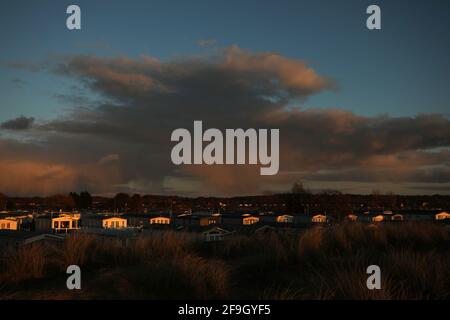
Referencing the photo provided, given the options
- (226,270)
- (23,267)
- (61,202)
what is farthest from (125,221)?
(61,202)

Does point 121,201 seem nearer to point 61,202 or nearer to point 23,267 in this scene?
point 61,202

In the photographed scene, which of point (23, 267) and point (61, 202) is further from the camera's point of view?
point (61, 202)

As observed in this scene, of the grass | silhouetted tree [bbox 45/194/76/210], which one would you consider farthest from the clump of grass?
silhouetted tree [bbox 45/194/76/210]

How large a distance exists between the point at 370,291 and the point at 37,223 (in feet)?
197

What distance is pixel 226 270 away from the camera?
7.77 meters

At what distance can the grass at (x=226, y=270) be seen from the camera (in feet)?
22.2

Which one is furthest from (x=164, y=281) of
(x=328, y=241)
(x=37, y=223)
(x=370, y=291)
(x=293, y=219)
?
(x=293, y=219)

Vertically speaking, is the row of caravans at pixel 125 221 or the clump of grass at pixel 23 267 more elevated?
the clump of grass at pixel 23 267

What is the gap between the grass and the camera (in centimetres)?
676

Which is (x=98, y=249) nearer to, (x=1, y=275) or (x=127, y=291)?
(x=1, y=275)

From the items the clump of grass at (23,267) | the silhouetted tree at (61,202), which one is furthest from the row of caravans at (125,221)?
the silhouetted tree at (61,202)

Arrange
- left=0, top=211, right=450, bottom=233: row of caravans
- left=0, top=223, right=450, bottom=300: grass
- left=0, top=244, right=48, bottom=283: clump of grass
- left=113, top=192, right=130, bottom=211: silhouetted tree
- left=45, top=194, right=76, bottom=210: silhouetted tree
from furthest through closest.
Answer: left=113, top=192, right=130, bottom=211: silhouetted tree < left=45, top=194, right=76, bottom=210: silhouetted tree < left=0, top=211, right=450, bottom=233: row of caravans < left=0, top=244, right=48, bottom=283: clump of grass < left=0, top=223, right=450, bottom=300: grass

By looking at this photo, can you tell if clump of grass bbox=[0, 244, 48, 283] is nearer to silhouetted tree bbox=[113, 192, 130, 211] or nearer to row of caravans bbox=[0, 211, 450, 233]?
row of caravans bbox=[0, 211, 450, 233]

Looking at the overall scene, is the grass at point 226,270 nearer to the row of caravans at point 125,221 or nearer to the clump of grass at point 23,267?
the clump of grass at point 23,267
